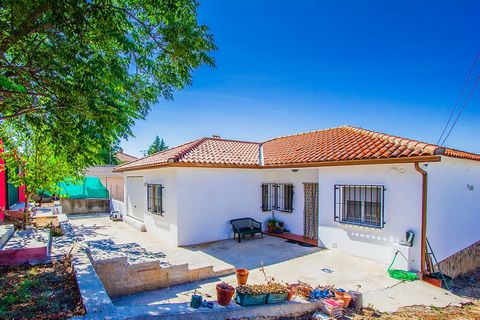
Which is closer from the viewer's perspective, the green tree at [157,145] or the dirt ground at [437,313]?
the dirt ground at [437,313]

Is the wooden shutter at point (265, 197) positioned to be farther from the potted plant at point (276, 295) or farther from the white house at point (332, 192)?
the potted plant at point (276, 295)

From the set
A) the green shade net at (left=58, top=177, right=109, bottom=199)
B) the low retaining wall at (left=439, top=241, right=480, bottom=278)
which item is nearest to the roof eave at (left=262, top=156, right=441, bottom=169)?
the low retaining wall at (left=439, top=241, right=480, bottom=278)

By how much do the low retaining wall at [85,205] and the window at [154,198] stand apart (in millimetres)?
8785

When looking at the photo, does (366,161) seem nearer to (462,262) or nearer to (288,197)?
(288,197)

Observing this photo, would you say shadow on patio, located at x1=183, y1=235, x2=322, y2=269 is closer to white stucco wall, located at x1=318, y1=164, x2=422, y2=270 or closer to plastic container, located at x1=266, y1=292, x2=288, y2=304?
white stucco wall, located at x1=318, y1=164, x2=422, y2=270

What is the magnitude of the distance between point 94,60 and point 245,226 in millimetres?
8857

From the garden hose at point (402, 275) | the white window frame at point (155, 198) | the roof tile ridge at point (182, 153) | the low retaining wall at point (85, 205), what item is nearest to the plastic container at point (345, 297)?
the garden hose at point (402, 275)

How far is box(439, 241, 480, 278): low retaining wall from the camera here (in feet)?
30.4

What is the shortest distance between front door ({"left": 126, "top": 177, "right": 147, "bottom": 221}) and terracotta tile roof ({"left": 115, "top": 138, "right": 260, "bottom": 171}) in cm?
94

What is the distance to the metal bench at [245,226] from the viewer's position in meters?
11.2

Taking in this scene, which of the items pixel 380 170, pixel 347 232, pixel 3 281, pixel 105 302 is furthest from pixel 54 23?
pixel 347 232

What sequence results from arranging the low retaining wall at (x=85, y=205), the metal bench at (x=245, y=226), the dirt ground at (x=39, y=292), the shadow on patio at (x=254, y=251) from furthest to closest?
the low retaining wall at (x=85, y=205) < the metal bench at (x=245, y=226) < the shadow on patio at (x=254, y=251) < the dirt ground at (x=39, y=292)

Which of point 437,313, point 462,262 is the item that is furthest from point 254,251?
point 462,262

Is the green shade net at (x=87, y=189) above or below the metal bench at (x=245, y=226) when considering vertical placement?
above
